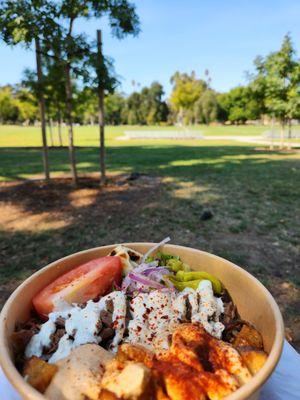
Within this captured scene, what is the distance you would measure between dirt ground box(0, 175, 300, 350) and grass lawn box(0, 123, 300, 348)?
0.01m

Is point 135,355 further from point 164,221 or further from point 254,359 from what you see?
point 164,221

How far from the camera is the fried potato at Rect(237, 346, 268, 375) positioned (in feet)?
3.40

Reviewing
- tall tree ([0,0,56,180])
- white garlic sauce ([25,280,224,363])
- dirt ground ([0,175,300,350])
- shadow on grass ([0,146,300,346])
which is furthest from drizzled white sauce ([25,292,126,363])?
tall tree ([0,0,56,180])

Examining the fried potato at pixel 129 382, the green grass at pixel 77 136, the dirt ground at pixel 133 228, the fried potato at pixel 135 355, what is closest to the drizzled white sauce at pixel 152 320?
the fried potato at pixel 135 355

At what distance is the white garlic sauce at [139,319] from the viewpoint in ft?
3.95

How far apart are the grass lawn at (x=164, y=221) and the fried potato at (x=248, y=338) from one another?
209cm

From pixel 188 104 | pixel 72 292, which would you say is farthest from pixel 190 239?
pixel 188 104

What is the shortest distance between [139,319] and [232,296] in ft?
1.53

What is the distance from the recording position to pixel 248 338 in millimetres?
1225

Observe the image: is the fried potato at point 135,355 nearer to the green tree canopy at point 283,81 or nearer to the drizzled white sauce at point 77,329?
the drizzled white sauce at point 77,329

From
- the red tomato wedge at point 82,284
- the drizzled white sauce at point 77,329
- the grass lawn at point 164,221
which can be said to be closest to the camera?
the drizzled white sauce at point 77,329

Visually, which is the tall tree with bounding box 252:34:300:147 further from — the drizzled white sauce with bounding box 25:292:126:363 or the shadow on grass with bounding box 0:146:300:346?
the drizzled white sauce with bounding box 25:292:126:363

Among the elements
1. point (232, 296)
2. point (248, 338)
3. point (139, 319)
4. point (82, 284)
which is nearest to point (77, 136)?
point (82, 284)

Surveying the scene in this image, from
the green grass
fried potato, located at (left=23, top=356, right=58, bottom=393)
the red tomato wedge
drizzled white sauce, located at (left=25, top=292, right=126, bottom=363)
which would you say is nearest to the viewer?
fried potato, located at (left=23, top=356, right=58, bottom=393)
